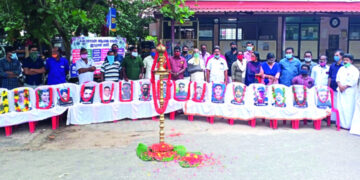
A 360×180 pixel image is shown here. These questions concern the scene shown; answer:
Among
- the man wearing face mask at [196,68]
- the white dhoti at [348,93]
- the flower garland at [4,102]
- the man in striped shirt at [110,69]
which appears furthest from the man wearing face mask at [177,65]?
the flower garland at [4,102]

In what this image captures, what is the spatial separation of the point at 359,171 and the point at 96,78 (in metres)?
8.30

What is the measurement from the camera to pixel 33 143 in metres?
7.31

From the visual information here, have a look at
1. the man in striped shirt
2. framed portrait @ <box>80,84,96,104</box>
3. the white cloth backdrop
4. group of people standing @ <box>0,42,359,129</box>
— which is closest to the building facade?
A: group of people standing @ <box>0,42,359,129</box>

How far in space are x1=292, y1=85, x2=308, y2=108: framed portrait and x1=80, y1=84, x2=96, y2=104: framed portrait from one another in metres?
5.04

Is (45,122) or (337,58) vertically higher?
(337,58)

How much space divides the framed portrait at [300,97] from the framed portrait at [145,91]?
12.2ft

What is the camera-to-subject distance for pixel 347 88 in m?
8.47

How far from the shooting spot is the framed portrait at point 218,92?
29.8 ft

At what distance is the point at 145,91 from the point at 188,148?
10.1 ft

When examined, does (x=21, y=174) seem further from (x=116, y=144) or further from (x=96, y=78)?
(x=96, y=78)

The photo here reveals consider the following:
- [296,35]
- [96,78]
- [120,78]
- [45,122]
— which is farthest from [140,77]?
[296,35]

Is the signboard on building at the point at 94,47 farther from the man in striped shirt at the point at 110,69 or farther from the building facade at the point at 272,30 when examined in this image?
the building facade at the point at 272,30

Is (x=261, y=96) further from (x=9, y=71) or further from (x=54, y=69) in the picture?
(x=9, y=71)

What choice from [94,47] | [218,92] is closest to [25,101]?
[94,47]
